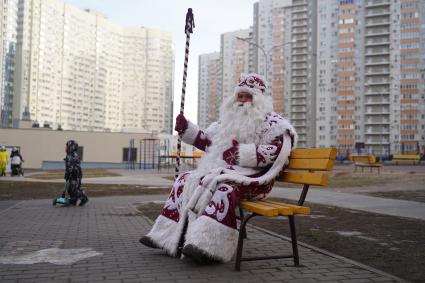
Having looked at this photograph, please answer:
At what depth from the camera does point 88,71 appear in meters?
104

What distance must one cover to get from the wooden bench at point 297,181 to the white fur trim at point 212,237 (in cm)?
12

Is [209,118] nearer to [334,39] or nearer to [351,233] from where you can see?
[334,39]

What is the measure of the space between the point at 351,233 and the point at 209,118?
14273 centimetres

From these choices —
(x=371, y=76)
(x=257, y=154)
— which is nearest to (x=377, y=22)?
(x=371, y=76)

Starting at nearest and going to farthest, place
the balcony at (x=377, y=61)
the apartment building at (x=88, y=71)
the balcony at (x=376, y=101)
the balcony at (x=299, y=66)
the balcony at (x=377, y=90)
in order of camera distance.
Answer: the apartment building at (x=88, y=71)
the balcony at (x=376, y=101)
the balcony at (x=377, y=90)
the balcony at (x=377, y=61)
the balcony at (x=299, y=66)

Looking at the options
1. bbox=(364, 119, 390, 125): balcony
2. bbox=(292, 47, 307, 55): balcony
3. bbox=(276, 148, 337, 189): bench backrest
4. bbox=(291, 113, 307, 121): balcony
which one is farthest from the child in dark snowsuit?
bbox=(292, 47, 307, 55): balcony

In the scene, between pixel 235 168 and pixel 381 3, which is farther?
pixel 381 3

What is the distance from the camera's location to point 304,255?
4527 millimetres

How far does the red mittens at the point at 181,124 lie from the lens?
196 inches

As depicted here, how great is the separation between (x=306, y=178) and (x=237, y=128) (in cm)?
89

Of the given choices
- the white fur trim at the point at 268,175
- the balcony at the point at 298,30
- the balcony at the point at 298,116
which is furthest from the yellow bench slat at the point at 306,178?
the balcony at the point at 298,30

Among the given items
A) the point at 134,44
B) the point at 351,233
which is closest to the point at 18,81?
the point at 134,44

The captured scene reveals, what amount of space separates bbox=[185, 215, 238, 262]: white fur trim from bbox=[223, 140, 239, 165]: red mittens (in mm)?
780

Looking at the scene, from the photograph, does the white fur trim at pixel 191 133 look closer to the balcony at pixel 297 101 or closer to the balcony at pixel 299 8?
the balcony at pixel 297 101
